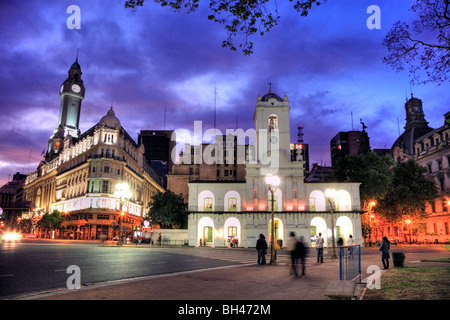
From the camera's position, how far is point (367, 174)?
4853cm

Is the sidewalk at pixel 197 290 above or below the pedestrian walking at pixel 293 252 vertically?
below

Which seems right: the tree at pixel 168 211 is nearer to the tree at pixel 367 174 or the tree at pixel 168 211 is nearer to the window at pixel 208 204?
Result: the window at pixel 208 204

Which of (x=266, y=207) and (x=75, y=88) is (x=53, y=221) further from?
(x=266, y=207)

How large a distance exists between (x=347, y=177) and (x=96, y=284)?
1966 inches

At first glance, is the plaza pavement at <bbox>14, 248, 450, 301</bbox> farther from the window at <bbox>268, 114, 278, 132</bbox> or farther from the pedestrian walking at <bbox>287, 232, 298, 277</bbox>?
the window at <bbox>268, 114, 278, 132</bbox>

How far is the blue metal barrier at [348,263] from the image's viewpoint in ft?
31.4

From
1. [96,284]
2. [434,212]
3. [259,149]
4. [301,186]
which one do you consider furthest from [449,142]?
[96,284]

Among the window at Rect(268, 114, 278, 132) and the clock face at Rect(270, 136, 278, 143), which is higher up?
the window at Rect(268, 114, 278, 132)

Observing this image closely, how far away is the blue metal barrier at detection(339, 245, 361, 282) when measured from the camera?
958cm

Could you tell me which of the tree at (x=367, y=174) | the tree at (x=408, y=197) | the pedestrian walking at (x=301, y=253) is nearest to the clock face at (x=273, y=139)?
the tree at (x=367, y=174)

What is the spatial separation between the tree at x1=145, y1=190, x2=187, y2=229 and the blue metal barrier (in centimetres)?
4142

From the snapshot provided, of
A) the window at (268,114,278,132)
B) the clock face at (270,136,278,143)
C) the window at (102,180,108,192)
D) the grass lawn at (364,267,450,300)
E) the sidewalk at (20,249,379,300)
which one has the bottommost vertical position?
the sidewalk at (20,249,379,300)

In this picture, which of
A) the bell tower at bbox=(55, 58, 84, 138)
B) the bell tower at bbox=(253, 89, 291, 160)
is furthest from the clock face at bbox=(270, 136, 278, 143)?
the bell tower at bbox=(55, 58, 84, 138)

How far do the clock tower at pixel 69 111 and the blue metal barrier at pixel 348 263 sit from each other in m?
103
